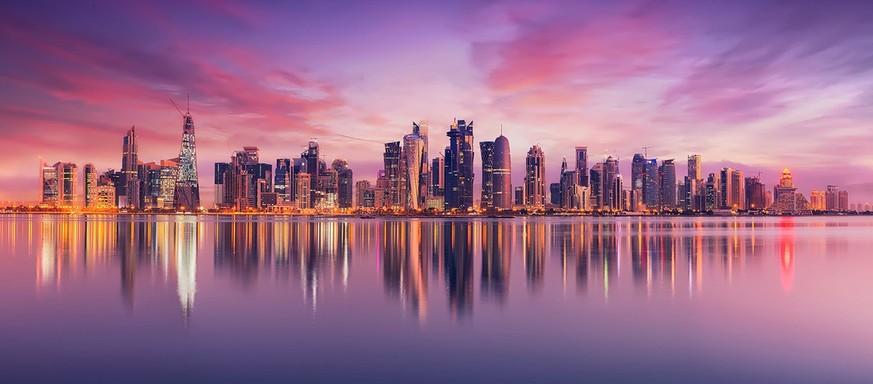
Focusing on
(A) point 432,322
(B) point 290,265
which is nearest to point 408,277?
(B) point 290,265

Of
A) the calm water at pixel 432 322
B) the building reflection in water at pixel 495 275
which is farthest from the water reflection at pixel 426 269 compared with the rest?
the calm water at pixel 432 322

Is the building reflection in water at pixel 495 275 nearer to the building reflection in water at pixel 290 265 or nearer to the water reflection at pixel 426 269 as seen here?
the water reflection at pixel 426 269

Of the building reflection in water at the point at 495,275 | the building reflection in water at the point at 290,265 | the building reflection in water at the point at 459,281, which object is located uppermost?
the building reflection in water at the point at 290,265

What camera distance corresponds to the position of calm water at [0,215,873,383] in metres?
17.5

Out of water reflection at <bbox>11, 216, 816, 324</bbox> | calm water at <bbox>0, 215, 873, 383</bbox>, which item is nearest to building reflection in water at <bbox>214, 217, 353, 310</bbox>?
water reflection at <bbox>11, 216, 816, 324</bbox>

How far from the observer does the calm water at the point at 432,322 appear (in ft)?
57.3

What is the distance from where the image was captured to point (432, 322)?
958 inches

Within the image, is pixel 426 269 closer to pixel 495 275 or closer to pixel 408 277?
pixel 408 277

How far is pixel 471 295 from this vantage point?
31.6m

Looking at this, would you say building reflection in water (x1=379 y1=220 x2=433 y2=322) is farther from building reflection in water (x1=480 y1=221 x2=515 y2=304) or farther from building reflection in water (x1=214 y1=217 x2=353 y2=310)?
building reflection in water (x1=480 y1=221 x2=515 y2=304)

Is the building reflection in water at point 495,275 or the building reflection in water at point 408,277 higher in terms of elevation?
the building reflection in water at point 408,277

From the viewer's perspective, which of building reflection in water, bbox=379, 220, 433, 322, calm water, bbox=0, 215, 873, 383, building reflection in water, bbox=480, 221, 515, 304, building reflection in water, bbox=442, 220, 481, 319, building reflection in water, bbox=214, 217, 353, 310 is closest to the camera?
calm water, bbox=0, 215, 873, 383

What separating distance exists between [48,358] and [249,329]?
249 inches

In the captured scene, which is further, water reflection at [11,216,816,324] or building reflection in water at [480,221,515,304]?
water reflection at [11,216,816,324]
